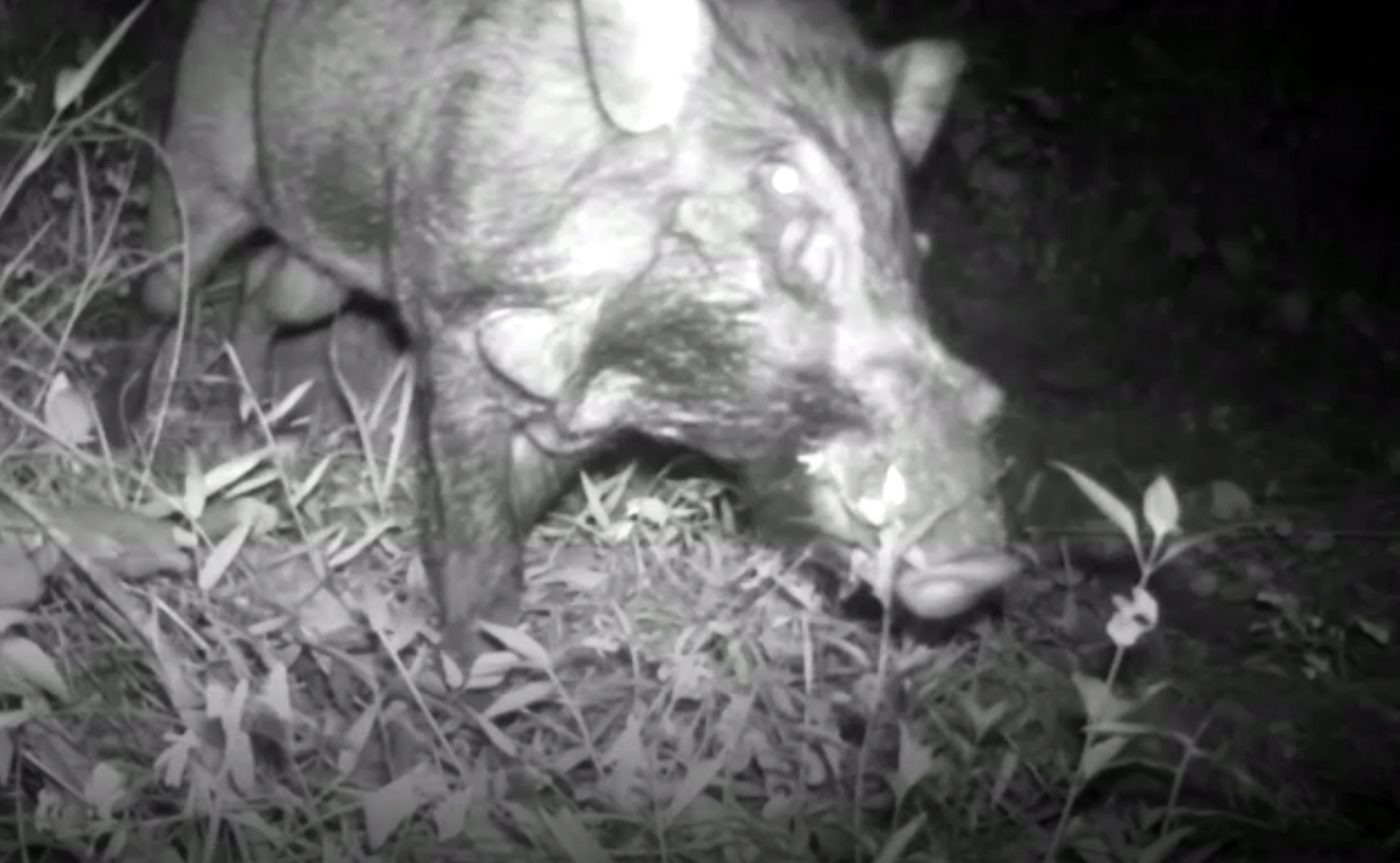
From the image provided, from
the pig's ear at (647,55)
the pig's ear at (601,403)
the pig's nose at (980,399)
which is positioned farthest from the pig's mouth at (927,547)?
the pig's ear at (647,55)

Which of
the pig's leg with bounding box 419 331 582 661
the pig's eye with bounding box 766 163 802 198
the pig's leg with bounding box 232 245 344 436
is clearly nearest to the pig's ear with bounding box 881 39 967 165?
the pig's eye with bounding box 766 163 802 198

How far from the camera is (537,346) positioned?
8.74ft

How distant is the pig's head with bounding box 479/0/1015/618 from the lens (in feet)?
8.38

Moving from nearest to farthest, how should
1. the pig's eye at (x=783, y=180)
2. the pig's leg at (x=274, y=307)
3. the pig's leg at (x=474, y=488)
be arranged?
the pig's eye at (x=783, y=180) < the pig's leg at (x=474, y=488) < the pig's leg at (x=274, y=307)

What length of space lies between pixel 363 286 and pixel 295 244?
167 mm

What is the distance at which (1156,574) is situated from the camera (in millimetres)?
3428

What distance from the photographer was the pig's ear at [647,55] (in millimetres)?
2557

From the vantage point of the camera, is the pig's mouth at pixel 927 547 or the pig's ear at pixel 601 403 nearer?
the pig's mouth at pixel 927 547

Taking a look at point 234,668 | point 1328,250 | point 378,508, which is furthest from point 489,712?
point 1328,250

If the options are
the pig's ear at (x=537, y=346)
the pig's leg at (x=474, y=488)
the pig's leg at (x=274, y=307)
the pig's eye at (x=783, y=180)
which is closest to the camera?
the pig's eye at (x=783, y=180)

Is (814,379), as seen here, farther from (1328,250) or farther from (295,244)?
(1328,250)

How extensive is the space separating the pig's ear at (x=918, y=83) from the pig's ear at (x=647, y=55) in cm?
43

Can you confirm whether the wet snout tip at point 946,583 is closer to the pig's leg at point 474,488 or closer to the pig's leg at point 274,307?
the pig's leg at point 474,488

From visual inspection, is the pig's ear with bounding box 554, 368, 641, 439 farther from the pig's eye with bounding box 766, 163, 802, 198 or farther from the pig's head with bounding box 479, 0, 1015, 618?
the pig's eye with bounding box 766, 163, 802, 198
